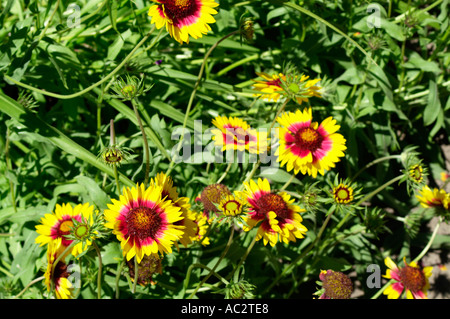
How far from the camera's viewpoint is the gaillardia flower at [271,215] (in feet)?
3.91

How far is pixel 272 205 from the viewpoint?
4.04 ft

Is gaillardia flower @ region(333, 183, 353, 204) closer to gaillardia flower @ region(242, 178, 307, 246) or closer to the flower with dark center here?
gaillardia flower @ region(242, 178, 307, 246)

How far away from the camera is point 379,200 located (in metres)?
1.97

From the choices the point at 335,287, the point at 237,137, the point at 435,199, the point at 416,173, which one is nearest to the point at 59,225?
the point at 237,137

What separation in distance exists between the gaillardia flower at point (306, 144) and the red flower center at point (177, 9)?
0.41 meters

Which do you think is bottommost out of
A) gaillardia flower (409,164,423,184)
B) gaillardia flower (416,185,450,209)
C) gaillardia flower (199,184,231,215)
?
gaillardia flower (199,184,231,215)

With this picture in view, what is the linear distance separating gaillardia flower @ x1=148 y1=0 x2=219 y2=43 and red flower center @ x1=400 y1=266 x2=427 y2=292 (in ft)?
3.49

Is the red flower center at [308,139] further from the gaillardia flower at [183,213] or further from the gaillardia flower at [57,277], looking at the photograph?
the gaillardia flower at [57,277]

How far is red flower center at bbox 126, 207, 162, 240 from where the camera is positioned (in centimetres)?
108

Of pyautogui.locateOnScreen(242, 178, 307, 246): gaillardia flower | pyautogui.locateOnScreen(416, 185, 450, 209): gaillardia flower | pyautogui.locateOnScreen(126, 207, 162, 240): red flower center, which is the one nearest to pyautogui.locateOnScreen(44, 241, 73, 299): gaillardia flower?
pyautogui.locateOnScreen(126, 207, 162, 240): red flower center

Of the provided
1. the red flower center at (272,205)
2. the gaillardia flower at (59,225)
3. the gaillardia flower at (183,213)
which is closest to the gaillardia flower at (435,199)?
the red flower center at (272,205)

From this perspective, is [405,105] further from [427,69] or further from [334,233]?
[334,233]
